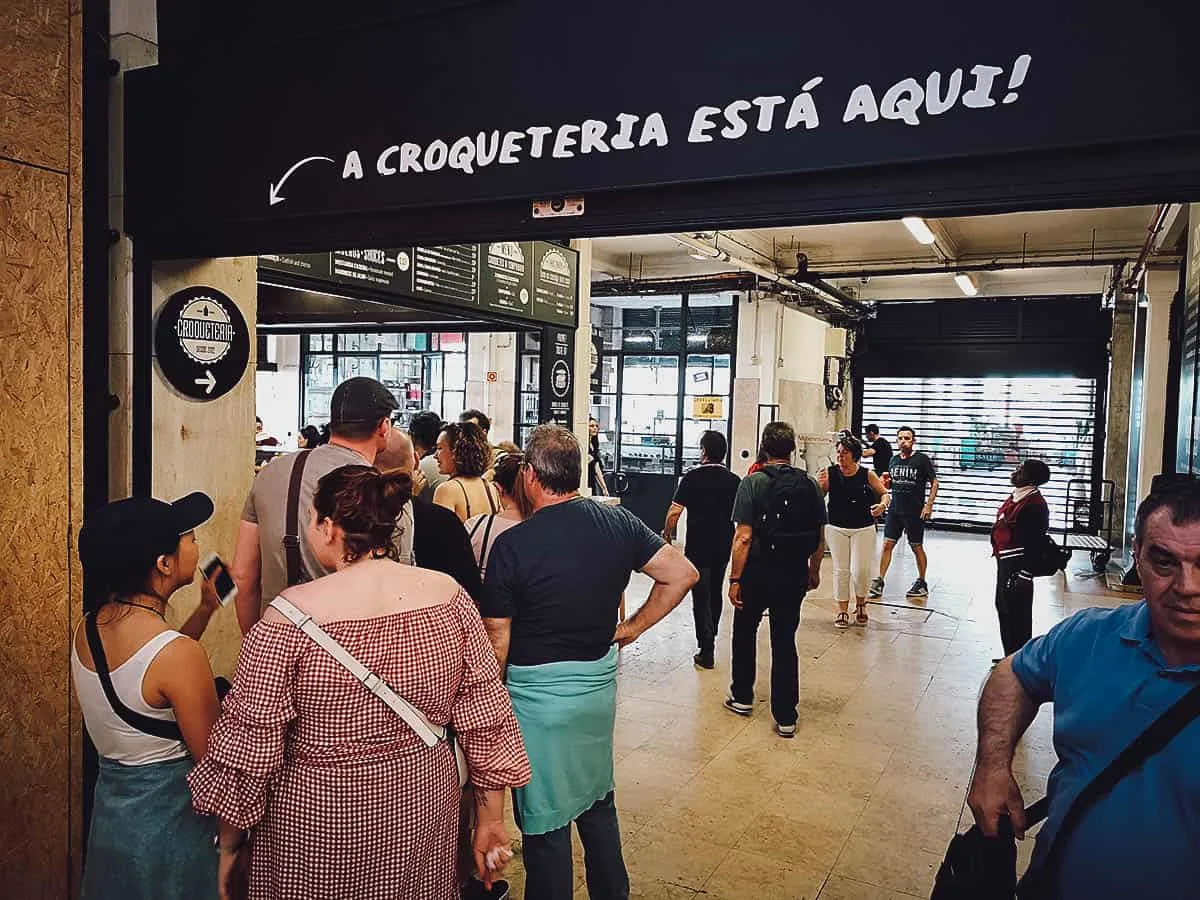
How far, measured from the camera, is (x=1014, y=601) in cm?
553

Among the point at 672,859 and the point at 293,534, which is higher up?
the point at 293,534

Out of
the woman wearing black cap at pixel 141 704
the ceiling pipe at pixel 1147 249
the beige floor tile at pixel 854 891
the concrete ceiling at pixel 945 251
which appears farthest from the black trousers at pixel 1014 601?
the woman wearing black cap at pixel 141 704

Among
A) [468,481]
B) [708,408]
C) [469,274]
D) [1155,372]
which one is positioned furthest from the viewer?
[708,408]

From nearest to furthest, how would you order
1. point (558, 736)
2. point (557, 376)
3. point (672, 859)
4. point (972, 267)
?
point (558, 736) < point (672, 859) < point (557, 376) < point (972, 267)

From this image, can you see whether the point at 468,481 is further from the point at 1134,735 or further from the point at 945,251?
Result: the point at 945,251

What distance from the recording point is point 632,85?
2143mm

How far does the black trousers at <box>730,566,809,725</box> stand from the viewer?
485 cm

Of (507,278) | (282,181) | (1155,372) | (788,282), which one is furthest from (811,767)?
(788,282)

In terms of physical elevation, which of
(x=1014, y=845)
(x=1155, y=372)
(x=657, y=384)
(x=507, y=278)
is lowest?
(x=1014, y=845)

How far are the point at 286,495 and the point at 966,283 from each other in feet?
35.7

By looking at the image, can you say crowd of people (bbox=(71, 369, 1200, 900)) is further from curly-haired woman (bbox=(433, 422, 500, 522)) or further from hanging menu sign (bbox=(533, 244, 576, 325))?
hanging menu sign (bbox=(533, 244, 576, 325))

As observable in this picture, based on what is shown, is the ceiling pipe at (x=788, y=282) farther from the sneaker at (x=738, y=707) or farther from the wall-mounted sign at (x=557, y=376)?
the sneaker at (x=738, y=707)

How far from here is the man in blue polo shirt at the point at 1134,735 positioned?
4.98 feet

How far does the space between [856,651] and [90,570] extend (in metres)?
5.64
